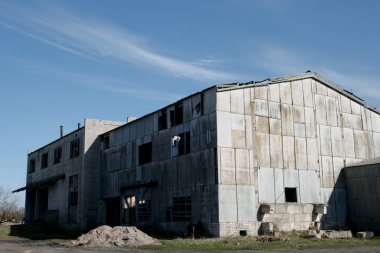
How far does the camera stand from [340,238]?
26.8 meters

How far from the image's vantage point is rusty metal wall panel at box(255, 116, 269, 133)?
3009 centimetres

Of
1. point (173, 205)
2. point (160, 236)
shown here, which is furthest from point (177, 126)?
point (160, 236)

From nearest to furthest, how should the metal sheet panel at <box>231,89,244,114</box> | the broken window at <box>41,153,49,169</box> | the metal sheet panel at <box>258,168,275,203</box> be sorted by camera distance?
the metal sheet panel at <box>258,168,275,203</box> → the metal sheet panel at <box>231,89,244,114</box> → the broken window at <box>41,153,49,169</box>

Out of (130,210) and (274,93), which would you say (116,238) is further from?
(274,93)

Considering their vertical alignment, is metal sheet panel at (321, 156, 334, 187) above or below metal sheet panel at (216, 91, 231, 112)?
below

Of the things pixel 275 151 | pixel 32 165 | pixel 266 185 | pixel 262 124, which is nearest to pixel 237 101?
pixel 262 124

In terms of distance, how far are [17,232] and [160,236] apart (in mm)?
17024

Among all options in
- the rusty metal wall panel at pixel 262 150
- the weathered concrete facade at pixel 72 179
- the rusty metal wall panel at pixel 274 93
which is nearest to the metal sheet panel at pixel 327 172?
the rusty metal wall panel at pixel 262 150

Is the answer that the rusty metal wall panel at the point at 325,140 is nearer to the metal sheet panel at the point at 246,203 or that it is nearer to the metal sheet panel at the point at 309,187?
the metal sheet panel at the point at 309,187

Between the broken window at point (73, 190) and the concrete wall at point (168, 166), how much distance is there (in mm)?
3861

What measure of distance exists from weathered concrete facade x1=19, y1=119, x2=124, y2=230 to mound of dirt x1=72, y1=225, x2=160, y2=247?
13612mm

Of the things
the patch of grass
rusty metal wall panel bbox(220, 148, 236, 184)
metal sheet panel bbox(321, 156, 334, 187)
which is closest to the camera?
the patch of grass

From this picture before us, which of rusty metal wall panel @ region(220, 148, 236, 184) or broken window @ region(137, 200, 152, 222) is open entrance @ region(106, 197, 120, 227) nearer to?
broken window @ region(137, 200, 152, 222)

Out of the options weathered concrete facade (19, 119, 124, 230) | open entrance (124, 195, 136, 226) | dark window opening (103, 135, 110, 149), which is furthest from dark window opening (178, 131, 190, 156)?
weathered concrete facade (19, 119, 124, 230)
